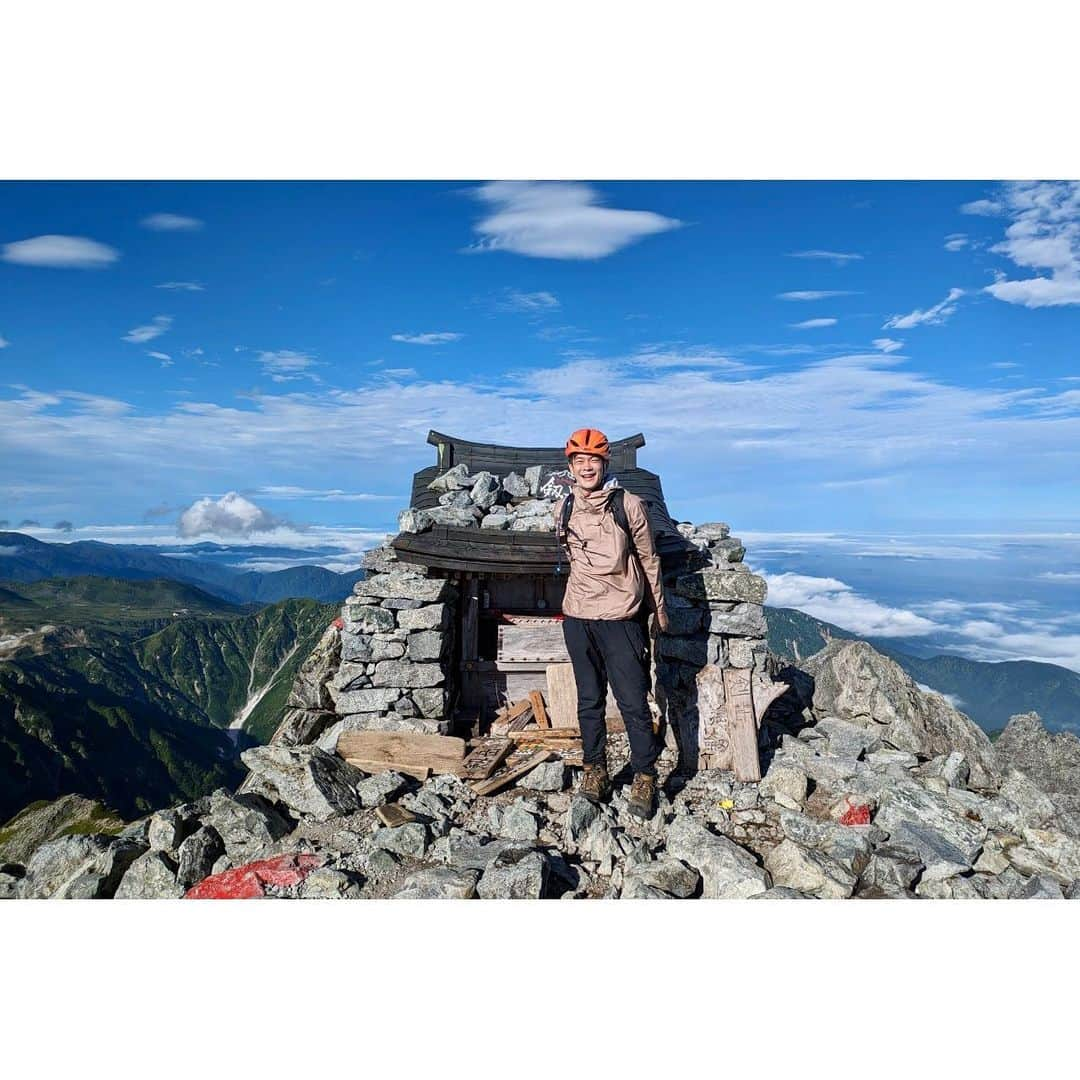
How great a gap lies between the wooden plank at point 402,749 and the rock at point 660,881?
3.33 meters

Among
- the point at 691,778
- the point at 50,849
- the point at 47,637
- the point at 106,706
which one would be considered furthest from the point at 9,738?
the point at 691,778

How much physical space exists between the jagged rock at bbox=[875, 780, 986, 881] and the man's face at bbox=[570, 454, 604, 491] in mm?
4568

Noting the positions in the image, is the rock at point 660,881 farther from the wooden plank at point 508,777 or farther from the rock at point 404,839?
the wooden plank at point 508,777

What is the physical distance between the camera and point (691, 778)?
808 cm

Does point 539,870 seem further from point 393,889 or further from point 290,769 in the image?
point 290,769

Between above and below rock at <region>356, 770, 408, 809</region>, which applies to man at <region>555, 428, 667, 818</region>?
above

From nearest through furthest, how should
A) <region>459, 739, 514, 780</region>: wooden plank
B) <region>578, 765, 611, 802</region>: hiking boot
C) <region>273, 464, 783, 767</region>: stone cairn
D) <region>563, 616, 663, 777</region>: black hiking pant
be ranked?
<region>563, 616, 663, 777</region>: black hiking pant < <region>578, 765, 611, 802</region>: hiking boot < <region>459, 739, 514, 780</region>: wooden plank < <region>273, 464, 783, 767</region>: stone cairn

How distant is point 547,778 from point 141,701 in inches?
3863

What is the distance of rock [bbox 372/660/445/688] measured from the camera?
361 inches

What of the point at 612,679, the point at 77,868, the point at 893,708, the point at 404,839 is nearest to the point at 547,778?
the point at 612,679


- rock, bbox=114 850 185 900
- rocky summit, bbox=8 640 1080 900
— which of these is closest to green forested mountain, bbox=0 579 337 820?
rocky summit, bbox=8 640 1080 900

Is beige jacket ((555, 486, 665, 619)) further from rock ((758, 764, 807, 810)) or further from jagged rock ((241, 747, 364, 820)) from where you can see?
jagged rock ((241, 747, 364, 820))

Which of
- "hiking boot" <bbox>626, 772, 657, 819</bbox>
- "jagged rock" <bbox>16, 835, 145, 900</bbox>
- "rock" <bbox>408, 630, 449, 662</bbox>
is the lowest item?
"jagged rock" <bbox>16, 835, 145, 900</bbox>

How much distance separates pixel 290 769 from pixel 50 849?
236 cm
